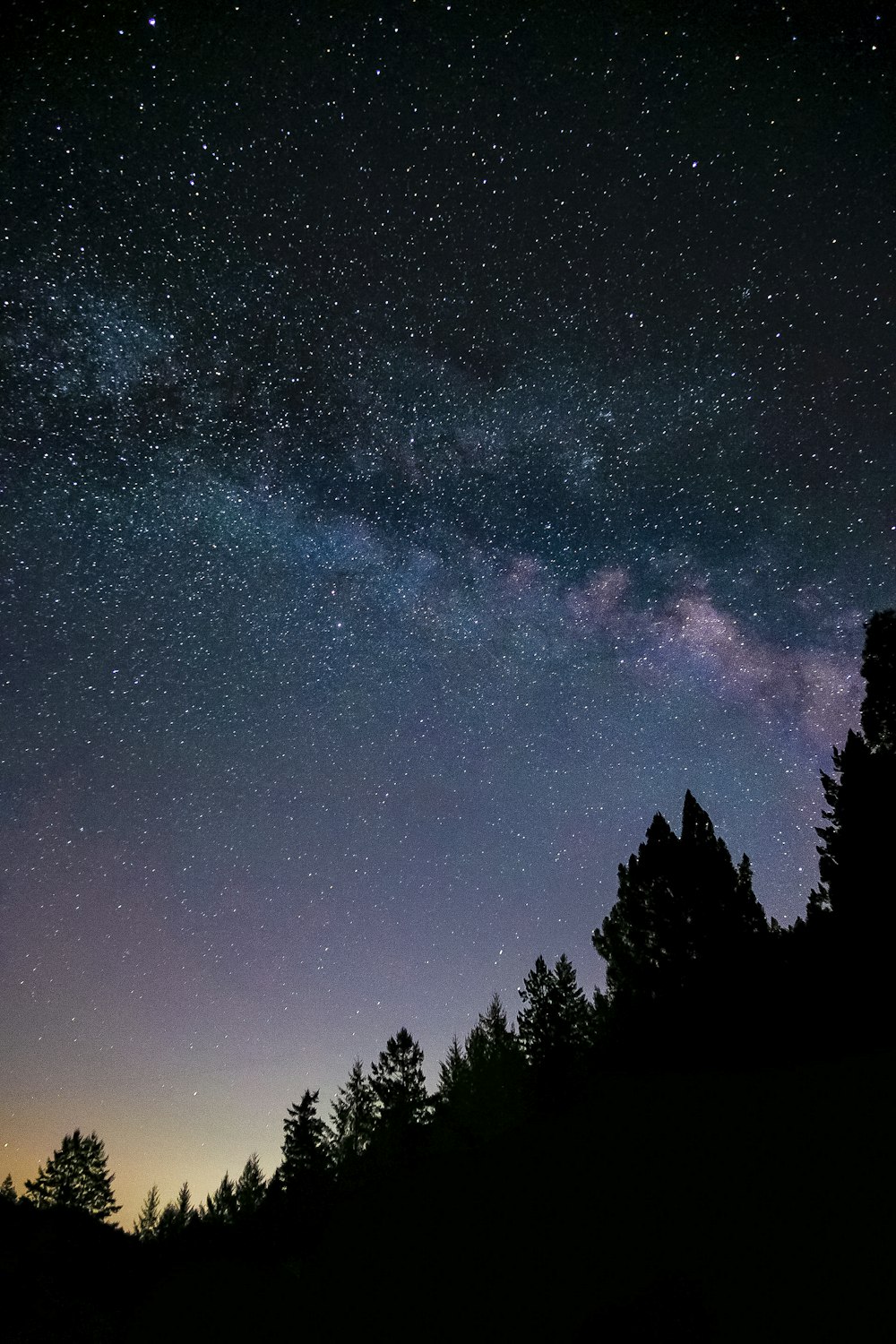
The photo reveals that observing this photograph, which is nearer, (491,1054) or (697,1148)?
(697,1148)

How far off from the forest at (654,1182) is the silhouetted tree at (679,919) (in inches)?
4.0

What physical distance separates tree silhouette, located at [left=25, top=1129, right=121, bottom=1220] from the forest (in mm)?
28233

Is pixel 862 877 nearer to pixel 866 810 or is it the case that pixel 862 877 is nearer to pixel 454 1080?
pixel 866 810

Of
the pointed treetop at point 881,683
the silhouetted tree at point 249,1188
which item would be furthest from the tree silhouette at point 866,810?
the silhouetted tree at point 249,1188

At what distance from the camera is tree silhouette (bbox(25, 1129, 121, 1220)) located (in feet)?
183

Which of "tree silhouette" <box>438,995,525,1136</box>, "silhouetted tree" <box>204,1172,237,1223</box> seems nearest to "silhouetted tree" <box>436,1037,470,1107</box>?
"tree silhouette" <box>438,995,525,1136</box>

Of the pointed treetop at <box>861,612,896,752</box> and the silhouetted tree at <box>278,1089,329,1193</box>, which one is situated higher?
the pointed treetop at <box>861,612,896,752</box>

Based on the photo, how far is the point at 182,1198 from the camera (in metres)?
64.4

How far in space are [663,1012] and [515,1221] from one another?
32.9ft

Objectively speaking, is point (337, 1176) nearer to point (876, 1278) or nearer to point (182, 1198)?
point (182, 1198)

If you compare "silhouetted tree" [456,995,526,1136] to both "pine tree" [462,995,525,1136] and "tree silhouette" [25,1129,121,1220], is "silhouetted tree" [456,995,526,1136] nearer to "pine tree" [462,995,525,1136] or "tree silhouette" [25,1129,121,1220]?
"pine tree" [462,995,525,1136]

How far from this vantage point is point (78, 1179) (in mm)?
56906

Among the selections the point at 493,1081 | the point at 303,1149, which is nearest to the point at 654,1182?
the point at 493,1081

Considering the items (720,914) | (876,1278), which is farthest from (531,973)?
(876,1278)
